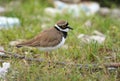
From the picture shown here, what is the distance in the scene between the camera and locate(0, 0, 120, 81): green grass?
5.76 meters

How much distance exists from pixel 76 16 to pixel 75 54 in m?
3.20

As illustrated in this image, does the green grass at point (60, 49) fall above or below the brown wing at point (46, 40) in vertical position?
below

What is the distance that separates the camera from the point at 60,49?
7.12 metres

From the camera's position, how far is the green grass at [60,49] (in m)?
5.76

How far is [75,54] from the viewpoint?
6.70 meters

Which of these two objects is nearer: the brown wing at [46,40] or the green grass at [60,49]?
the green grass at [60,49]

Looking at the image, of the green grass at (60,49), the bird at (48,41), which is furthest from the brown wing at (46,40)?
the green grass at (60,49)

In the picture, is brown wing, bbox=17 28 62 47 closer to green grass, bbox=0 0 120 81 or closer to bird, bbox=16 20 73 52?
bird, bbox=16 20 73 52

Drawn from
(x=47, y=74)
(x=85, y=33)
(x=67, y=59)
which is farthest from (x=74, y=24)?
(x=47, y=74)

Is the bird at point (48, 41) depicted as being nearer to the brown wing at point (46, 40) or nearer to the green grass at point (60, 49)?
the brown wing at point (46, 40)

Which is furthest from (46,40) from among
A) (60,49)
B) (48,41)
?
(60,49)

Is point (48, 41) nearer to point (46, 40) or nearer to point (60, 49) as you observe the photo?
point (46, 40)

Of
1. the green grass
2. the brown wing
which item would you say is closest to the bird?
the brown wing

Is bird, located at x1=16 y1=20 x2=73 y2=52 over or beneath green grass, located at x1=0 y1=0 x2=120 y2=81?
over
